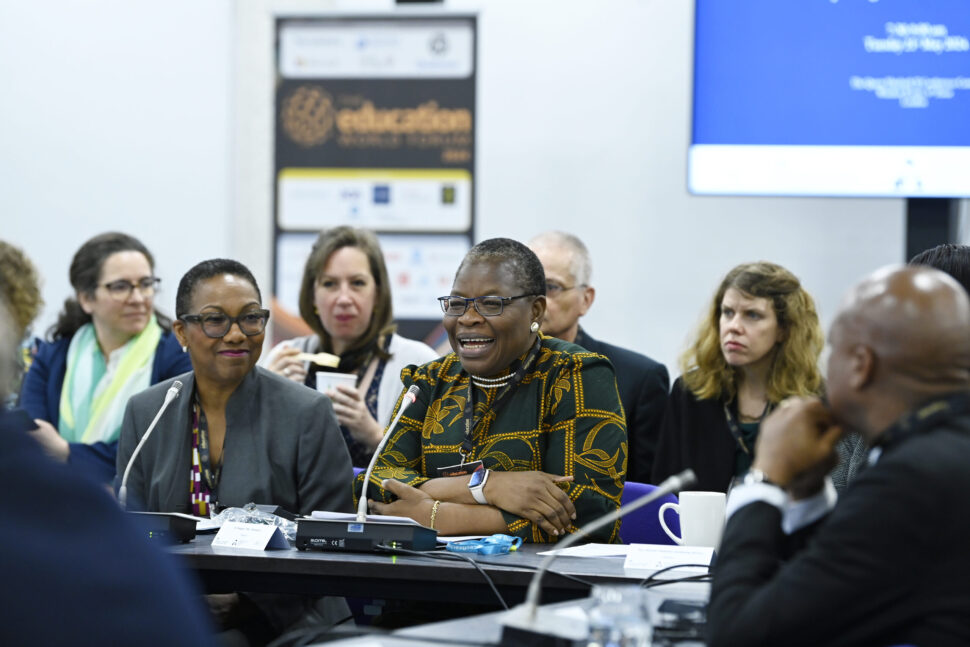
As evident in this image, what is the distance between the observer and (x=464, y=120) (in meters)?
4.90

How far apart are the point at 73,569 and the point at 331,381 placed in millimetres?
2621

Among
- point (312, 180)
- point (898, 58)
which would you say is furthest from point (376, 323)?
point (898, 58)

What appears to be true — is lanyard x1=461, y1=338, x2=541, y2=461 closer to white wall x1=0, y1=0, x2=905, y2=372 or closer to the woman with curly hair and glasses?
the woman with curly hair and glasses

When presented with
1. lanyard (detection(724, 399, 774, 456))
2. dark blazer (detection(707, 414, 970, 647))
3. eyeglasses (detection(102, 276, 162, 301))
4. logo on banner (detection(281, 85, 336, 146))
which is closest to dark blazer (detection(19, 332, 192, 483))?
eyeglasses (detection(102, 276, 162, 301))

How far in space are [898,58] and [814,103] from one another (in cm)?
36

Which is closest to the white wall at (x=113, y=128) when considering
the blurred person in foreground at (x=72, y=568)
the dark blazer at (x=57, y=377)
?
the dark blazer at (x=57, y=377)

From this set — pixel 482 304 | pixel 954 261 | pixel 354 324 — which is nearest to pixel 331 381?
pixel 354 324

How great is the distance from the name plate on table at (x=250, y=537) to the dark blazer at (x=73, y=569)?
148 centimetres

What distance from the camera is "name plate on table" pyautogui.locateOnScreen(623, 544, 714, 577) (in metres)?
Answer: 2.33

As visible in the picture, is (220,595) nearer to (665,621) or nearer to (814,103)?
(665,621)

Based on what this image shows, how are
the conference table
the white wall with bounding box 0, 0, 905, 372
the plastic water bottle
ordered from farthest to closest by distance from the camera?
the white wall with bounding box 0, 0, 905, 372 < the conference table < the plastic water bottle

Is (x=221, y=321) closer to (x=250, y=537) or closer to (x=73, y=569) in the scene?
(x=250, y=537)

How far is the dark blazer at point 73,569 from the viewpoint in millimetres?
981

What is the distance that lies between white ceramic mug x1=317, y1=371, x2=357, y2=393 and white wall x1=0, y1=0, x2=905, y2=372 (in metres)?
1.78
